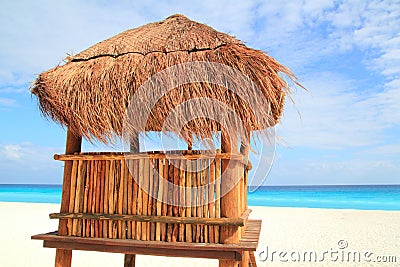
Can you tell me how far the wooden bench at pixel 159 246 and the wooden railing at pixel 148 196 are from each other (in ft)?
0.26

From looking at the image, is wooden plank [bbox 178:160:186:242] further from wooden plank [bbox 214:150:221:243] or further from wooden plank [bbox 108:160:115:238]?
wooden plank [bbox 108:160:115:238]

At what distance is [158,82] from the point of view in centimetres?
348

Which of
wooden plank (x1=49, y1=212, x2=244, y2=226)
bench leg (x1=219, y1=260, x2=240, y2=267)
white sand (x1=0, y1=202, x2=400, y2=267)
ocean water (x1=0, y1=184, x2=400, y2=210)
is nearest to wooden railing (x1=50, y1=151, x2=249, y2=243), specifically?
wooden plank (x1=49, y1=212, x2=244, y2=226)

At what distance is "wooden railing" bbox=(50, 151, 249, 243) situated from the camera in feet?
11.0

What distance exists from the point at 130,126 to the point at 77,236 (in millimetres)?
1312

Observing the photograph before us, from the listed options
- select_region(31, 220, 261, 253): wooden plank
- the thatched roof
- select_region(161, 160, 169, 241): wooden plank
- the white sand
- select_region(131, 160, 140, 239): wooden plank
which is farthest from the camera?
the white sand

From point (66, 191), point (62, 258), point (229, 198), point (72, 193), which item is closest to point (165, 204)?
point (229, 198)

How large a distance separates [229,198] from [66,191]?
6.00 ft

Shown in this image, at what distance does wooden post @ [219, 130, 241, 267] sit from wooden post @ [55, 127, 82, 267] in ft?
5.68

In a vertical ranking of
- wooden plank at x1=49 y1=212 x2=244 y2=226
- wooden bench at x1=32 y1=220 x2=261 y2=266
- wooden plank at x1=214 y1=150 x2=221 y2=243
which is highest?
wooden plank at x1=214 y1=150 x2=221 y2=243

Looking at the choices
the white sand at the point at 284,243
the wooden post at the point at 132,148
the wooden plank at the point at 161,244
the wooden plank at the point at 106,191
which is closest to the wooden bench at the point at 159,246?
the wooden plank at the point at 161,244

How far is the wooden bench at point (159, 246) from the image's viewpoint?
3.25m

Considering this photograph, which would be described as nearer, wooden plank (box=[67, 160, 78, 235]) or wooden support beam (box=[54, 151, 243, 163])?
wooden support beam (box=[54, 151, 243, 163])

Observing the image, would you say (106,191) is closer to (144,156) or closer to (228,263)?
(144,156)
